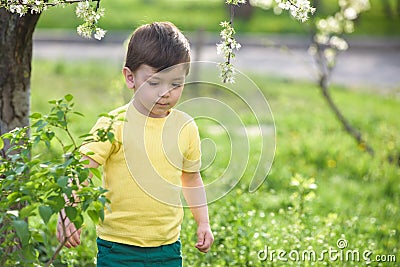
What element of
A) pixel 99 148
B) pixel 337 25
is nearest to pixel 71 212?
pixel 99 148

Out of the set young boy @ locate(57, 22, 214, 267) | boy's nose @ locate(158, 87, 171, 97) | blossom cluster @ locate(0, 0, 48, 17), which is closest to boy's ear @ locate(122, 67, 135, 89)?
young boy @ locate(57, 22, 214, 267)

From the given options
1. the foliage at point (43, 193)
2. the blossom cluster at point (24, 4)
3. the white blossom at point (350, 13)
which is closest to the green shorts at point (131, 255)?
the foliage at point (43, 193)

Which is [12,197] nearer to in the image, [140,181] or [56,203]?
[56,203]

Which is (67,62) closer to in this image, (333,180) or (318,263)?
(333,180)

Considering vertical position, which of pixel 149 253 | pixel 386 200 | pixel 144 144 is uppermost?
pixel 144 144

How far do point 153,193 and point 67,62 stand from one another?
933 cm

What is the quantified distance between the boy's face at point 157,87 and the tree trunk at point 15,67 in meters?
0.87

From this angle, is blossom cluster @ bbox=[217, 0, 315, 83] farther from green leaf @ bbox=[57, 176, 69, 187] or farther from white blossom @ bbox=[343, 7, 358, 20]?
white blossom @ bbox=[343, 7, 358, 20]

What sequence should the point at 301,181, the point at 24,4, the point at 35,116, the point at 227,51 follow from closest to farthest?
the point at 35,116 → the point at 227,51 → the point at 24,4 → the point at 301,181

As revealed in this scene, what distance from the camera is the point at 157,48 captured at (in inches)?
115

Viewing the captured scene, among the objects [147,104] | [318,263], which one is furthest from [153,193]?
[318,263]

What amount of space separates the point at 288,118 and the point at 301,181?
13.5ft

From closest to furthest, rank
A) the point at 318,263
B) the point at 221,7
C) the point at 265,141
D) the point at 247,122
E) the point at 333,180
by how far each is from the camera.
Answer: the point at 318,263 → the point at 333,180 → the point at 265,141 → the point at 247,122 → the point at 221,7

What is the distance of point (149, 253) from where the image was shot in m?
2.96
